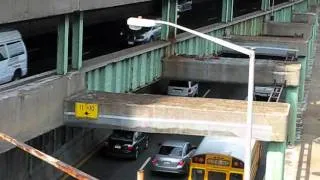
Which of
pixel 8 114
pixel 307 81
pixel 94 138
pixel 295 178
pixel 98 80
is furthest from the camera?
pixel 307 81

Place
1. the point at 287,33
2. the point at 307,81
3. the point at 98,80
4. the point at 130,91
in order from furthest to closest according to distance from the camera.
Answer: the point at 307,81 → the point at 287,33 → the point at 130,91 → the point at 98,80

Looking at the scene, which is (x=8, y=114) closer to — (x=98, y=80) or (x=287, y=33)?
(x=98, y=80)

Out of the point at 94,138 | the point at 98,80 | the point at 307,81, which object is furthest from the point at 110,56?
the point at 307,81

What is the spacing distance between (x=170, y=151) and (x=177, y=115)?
11238 mm

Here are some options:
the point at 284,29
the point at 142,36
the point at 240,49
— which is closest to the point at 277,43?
the point at 142,36

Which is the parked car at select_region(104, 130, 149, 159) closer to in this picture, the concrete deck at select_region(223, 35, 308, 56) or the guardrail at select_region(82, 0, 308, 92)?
the guardrail at select_region(82, 0, 308, 92)

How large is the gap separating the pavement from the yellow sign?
13.9 meters

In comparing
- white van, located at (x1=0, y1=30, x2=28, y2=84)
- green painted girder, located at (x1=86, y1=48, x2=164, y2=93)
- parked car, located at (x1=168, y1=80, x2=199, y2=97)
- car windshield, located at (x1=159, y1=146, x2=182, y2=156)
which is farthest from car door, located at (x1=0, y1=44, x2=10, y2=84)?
parked car, located at (x1=168, y1=80, x2=199, y2=97)

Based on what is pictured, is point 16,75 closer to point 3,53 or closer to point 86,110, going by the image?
point 3,53

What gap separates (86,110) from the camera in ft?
72.8

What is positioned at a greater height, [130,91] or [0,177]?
[130,91]

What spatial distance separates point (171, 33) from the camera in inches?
1304

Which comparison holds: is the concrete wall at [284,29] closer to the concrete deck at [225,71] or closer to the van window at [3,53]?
the concrete deck at [225,71]

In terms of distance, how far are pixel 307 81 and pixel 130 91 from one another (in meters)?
34.1
